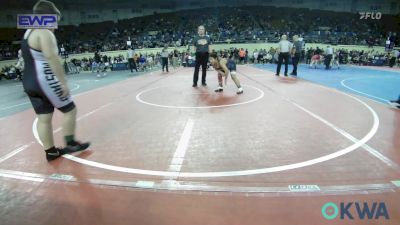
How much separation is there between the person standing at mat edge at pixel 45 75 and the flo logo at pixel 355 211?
326 centimetres

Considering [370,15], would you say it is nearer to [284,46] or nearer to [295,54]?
[295,54]

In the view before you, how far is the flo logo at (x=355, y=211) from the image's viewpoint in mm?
2678

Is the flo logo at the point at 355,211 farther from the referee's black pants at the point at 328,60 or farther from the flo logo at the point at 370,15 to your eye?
the flo logo at the point at 370,15

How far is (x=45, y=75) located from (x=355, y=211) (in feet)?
12.2

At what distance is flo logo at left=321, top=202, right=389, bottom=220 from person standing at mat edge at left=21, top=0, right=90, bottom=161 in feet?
10.7

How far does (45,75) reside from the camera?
3.80 m

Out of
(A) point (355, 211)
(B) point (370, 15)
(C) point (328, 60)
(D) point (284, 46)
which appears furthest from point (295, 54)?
(B) point (370, 15)

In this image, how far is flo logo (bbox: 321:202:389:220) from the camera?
2678 millimetres

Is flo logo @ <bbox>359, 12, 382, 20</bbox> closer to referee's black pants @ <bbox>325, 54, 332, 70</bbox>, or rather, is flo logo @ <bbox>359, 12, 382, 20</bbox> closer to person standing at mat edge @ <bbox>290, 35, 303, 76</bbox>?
referee's black pants @ <bbox>325, 54, 332, 70</bbox>

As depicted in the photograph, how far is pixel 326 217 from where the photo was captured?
8.79 ft

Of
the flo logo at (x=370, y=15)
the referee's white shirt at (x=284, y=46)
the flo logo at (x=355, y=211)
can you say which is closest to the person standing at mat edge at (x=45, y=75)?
the flo logo at (x=355, y=211)

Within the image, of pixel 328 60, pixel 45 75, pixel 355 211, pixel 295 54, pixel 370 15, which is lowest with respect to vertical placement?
pixel 355 211

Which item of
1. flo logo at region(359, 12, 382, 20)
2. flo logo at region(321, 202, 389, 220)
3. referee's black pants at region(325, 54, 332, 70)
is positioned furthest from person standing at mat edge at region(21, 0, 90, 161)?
flo logo at region(359, 12, 382, 20)

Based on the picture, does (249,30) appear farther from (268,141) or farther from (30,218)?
(30,218)
